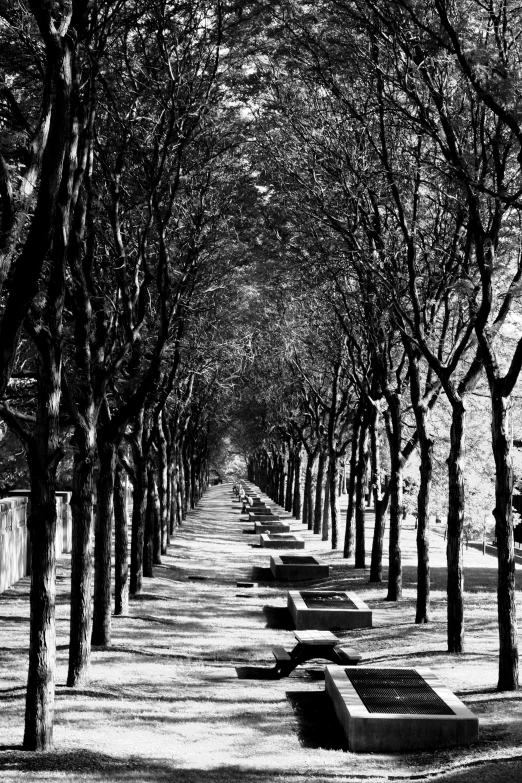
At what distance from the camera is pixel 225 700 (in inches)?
491

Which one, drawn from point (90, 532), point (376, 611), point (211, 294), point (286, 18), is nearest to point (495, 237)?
point (286, 18)

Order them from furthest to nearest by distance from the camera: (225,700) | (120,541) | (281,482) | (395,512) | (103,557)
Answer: (281,482), (395,512), (120,541), (103,557), (225,700)

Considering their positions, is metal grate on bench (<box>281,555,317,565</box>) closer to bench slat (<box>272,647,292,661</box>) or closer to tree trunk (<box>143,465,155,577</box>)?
tree trunk (<box>143,465,155,577</box>)

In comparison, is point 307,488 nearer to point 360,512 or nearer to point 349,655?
point 360,512

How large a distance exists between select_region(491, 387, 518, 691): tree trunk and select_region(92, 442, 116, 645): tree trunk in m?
6.36

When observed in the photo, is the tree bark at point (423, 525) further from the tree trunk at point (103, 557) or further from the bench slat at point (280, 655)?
the tree trunk at point (103, 557)

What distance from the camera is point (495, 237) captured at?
13273 mm

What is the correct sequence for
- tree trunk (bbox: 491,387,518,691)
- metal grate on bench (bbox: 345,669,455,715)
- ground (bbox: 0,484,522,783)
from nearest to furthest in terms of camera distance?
ground (bbox: 0,484,522,783) < metal grate on bench (bbox: 345,669,455,715) < tree trunk (bbox: 491,387,518,691)

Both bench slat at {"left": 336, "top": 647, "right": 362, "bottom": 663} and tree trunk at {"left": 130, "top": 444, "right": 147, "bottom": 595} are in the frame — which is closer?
bench slat at {"left": 336, "top": 647, "right": 362, "bottom": 663}

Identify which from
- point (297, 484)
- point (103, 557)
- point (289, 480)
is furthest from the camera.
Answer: point (289, 480)

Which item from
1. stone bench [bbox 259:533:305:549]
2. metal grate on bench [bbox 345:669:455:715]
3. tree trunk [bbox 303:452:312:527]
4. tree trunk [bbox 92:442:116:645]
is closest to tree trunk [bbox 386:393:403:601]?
tree trunk [bbox 92:442:116:645]

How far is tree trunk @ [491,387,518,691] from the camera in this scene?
12.0 metres

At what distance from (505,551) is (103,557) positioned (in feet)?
21.7

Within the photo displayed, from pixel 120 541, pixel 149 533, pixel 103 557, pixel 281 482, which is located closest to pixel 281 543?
pixel 149 533
